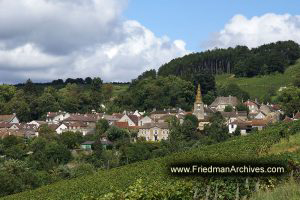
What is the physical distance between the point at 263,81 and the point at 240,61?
58.5 feet

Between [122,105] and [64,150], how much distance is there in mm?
51439

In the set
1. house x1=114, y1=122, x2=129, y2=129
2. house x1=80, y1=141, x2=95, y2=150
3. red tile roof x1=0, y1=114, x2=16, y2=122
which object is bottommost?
house x1=80, y1=141, x2=95, y2=150

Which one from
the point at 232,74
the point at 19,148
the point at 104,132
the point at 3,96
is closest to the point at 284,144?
the point at 19,148

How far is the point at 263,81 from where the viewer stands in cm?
13950

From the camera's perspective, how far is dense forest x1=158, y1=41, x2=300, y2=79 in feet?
483

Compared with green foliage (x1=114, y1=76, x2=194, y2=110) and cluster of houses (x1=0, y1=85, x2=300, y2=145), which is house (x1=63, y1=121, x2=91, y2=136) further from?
green foliage (x1=114, y1=76, x2=194, y2=110)

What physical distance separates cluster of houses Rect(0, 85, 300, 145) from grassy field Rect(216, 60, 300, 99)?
14202mm

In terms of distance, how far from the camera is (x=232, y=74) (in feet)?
527

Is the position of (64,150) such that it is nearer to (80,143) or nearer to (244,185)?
(80,143)

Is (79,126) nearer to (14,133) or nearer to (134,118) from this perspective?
(134,118)

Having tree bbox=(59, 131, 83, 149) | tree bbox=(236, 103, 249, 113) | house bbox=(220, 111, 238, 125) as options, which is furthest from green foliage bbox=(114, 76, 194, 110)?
tree bbox=(59, 131, 83, 149)

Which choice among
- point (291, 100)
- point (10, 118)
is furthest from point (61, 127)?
point (291, 100)

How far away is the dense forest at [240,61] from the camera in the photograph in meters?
147

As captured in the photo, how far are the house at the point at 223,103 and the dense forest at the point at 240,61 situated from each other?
28.7 meters
